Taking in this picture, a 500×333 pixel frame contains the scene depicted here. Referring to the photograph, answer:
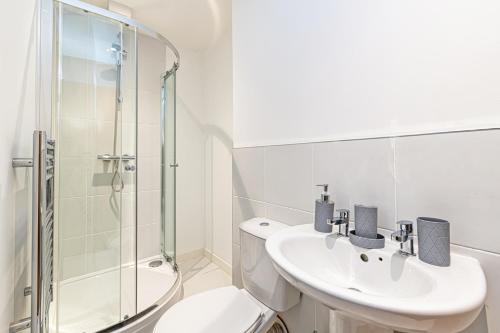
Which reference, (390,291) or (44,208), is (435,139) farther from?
(44,208)

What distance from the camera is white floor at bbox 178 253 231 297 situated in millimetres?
1874

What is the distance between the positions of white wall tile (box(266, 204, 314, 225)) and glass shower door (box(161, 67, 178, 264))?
117 centimetres

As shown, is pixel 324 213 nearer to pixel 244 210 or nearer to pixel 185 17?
pixel 244 210

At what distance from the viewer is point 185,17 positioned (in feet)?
6.19

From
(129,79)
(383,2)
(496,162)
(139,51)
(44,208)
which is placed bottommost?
(44,208)

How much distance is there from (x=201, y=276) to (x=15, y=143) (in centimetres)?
169

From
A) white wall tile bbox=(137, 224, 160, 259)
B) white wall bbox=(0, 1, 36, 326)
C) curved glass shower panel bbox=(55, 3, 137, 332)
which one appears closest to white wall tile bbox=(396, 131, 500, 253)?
white wall bbox=(0, 1, 36, 326)

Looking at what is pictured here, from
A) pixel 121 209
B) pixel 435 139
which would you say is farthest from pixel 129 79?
pixel 435 139

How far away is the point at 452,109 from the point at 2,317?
5.35ft

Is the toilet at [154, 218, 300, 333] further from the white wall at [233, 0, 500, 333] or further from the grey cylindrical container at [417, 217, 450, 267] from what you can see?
the grey cylindrical container at [417, 217, 450, 267]

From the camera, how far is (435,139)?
679 mm

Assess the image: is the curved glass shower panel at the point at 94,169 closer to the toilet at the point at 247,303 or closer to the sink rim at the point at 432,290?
the toilet at the point at 247,303

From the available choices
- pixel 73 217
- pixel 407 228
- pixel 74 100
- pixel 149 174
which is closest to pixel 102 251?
pixel 73 217

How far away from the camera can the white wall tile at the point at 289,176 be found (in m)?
1.05
